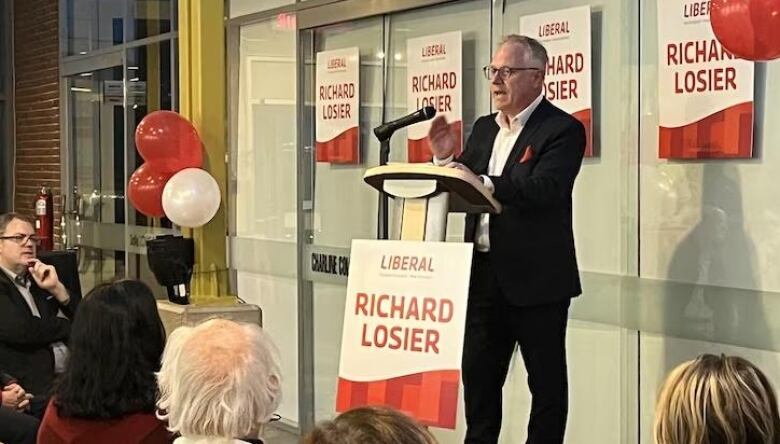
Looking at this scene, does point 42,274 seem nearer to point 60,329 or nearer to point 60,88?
point 60,329

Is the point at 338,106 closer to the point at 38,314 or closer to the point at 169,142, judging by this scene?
the point at 169,142

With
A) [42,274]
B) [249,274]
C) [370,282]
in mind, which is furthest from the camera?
[249,274]

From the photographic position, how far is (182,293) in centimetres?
596

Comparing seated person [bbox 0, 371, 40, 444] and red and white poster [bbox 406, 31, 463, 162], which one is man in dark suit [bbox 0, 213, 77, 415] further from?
red and white poster [bbox 406, 31, 463, 162]

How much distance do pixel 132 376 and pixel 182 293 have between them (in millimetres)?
3015

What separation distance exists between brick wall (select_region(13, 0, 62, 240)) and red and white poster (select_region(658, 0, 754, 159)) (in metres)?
7.44

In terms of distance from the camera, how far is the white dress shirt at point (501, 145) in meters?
A: 3.65

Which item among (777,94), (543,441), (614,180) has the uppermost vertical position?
(777,94)

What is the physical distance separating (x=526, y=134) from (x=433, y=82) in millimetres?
1883

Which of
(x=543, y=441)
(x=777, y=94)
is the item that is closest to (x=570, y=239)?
(x=543, y=441)

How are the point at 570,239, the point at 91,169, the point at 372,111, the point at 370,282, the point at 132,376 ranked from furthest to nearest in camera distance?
1. the point at 91,169
2. the point at 372,111
3. the point at 570,239
4. the point at 370,282
5. the point at 132,376

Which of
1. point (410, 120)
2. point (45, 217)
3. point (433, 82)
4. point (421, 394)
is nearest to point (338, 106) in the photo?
point (433, 82)

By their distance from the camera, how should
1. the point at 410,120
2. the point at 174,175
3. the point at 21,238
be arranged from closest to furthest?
the point at 410,120
the point at 21,238
the point at 174,175

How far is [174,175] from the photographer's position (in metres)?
6.11
